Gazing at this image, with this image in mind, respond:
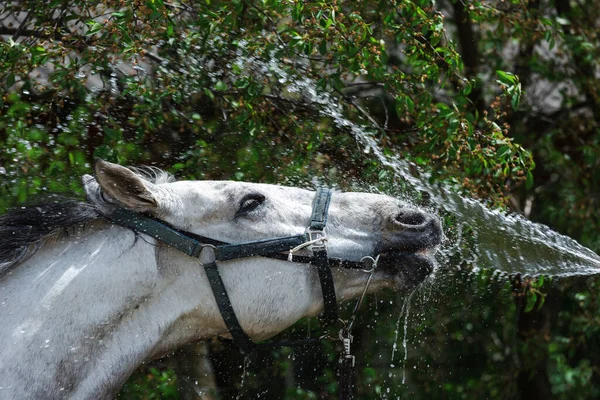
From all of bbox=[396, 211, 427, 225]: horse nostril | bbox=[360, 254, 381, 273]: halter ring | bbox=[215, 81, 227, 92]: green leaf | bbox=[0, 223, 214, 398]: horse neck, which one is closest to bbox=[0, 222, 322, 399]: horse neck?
bbox=[0, 223, 214, 398]: horse neck

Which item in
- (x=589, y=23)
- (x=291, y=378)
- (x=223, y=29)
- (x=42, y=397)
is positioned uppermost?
(x=223, y=29)

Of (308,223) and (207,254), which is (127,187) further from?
(308,223)

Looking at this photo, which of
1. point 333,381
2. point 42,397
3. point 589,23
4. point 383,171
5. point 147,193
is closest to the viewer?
point 42,397

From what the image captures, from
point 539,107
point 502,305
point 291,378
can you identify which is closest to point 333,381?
point 291,378

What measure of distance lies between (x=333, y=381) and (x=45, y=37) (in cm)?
210

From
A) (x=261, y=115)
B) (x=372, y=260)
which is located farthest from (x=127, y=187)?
(x=261, y=115)

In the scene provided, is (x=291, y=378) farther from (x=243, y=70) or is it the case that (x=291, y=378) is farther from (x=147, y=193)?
(x=147, y=193)

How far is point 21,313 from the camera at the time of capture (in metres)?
2.20

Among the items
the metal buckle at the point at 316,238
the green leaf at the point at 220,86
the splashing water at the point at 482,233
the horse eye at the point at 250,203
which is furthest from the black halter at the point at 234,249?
the green leaf at the point at 220,86

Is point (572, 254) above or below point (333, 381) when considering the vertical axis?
above

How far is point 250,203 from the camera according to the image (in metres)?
2.45

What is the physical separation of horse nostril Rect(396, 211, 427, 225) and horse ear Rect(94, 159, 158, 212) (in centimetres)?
72

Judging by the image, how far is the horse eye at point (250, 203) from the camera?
244 cm

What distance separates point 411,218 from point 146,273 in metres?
0.79
